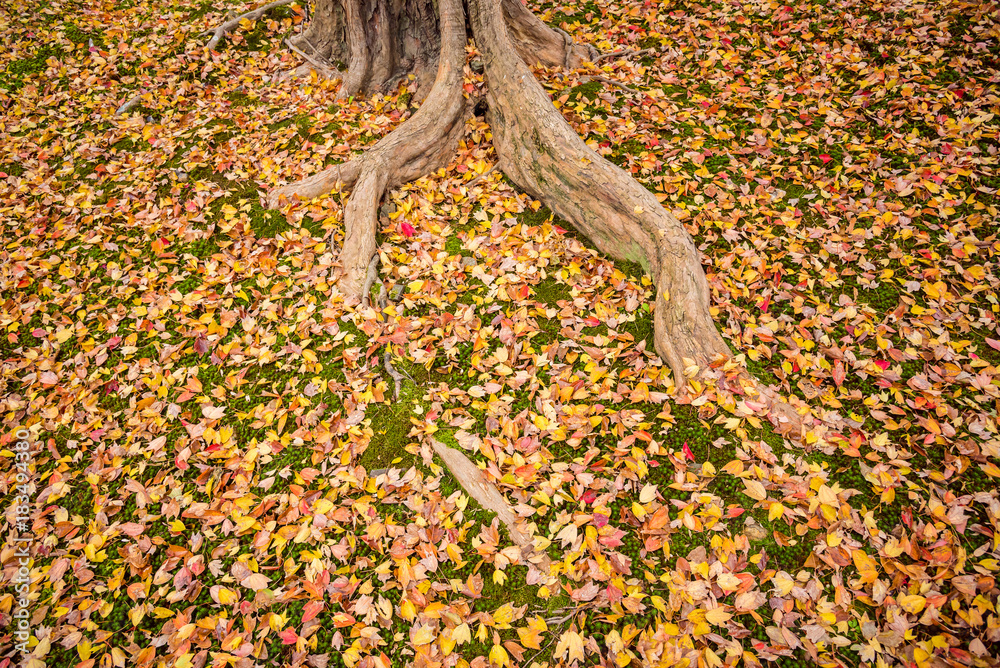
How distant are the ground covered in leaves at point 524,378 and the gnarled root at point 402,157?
0.74ft

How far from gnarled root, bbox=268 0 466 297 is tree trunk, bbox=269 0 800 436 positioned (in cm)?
1

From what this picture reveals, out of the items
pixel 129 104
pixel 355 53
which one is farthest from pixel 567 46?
pixel 129 104

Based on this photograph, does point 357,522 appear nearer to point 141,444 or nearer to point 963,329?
point 141,444

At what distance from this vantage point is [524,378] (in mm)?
3623

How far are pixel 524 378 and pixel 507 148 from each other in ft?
8.79

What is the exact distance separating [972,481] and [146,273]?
6.92 metres

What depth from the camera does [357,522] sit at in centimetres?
310

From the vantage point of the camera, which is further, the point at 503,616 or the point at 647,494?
the point at 647,494

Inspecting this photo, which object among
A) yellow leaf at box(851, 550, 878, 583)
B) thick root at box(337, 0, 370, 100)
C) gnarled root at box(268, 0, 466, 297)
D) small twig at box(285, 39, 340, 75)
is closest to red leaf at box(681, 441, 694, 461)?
yellow leaf at box(851, 550, 878, 583)

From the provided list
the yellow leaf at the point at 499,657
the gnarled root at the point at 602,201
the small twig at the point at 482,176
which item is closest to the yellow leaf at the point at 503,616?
the yellow leaf at the point at 499,657

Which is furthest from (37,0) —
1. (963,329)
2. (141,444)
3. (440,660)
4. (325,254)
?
(963,329)

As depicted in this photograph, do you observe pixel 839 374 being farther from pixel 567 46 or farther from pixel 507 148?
pixel 567 46

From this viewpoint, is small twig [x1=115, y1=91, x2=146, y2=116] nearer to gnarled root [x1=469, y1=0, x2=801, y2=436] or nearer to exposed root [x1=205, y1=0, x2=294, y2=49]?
exposed root [x1=205, y1=0, x2=294, y2=49]

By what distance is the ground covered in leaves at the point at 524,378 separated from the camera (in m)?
2.74
